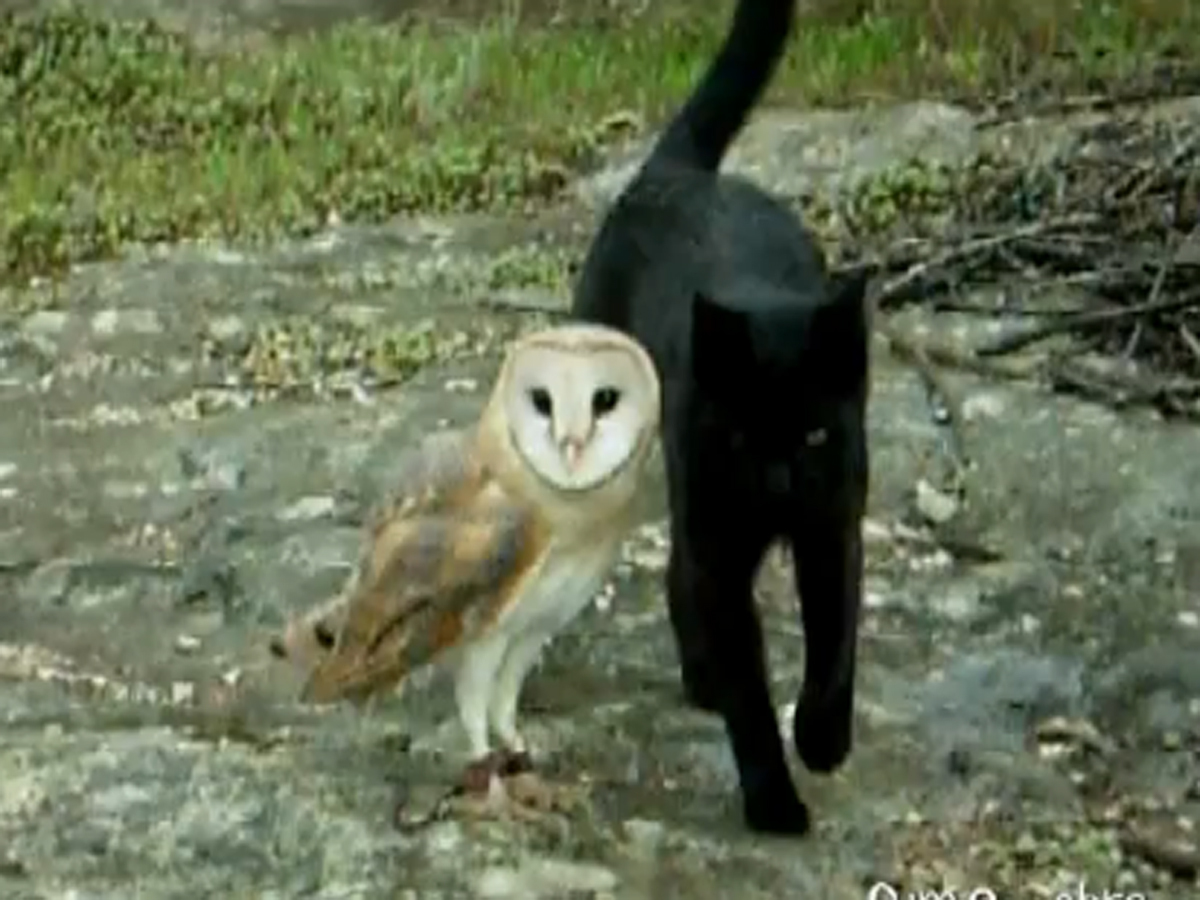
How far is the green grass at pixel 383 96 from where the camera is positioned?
8.88 m

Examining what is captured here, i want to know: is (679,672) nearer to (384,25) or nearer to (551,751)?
(551,751)

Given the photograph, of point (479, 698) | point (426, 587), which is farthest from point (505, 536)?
point (479, 698)

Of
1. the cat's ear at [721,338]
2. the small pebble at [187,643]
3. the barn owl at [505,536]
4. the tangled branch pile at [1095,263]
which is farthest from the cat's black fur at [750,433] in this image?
the tangled branch pile at [1095,263]

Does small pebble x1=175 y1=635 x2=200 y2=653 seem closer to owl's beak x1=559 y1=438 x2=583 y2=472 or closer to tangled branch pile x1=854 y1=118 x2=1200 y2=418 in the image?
owl's beak x1=559 y1=438 x2=583 y2=472

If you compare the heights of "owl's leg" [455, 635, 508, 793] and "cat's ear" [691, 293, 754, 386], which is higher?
"cat's ear" [691, 293, 754, 386]

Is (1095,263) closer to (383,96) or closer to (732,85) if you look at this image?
(732,85)

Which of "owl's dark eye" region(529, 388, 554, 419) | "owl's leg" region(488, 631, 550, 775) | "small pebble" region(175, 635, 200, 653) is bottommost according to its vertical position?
"small pebble" region(175, 635, 200, 653)

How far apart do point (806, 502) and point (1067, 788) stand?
94 centimetres

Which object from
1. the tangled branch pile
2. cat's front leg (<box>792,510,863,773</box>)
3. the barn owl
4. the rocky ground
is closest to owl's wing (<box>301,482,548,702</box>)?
the barn owl

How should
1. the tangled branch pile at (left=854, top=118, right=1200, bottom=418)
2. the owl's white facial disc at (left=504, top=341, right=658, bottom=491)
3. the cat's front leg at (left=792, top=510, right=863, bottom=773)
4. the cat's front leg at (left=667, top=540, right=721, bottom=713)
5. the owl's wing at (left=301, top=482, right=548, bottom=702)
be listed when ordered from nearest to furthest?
1. the owl's white facial disc at (left=504, top=341, right=658, bottom=491)
2. the owl's wing at (left=301, top=482, right=548, bottom=702)
3. the cat's front leg at (left=792, top=510, right=863, bottom=773)
4. the cat's front leg at (left=667, top=540, right=721, bottom=713)
5. the tangled branch pile at (left=854, top=118, right=1200, bottom=418)

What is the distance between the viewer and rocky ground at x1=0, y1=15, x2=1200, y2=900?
4551 millimetres

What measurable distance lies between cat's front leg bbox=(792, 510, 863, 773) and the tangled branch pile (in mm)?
2166

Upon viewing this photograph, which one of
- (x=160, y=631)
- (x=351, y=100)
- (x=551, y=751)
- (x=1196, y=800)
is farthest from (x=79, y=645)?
(x=351, y=100)

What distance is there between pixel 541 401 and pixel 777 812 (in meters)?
0.80
